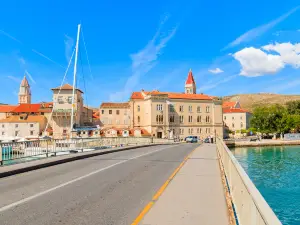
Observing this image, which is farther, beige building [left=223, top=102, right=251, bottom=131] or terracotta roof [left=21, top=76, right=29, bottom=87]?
terracotta roof [left=21, top=76, right=29, bottom=87]

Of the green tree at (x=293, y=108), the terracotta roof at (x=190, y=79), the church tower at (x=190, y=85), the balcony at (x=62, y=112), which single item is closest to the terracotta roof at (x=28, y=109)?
the balcony at (x=62, y=112)

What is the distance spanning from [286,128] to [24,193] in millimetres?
98528

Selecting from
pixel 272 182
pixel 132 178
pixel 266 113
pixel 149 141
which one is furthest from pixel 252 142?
pixel 132 178

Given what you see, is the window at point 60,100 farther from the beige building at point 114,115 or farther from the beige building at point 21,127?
the beige building at point 114,115

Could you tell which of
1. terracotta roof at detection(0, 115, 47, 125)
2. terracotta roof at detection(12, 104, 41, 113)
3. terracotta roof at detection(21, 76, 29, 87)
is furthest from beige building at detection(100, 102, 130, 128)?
terracotta roof at detection(21, 76, 29, 87)

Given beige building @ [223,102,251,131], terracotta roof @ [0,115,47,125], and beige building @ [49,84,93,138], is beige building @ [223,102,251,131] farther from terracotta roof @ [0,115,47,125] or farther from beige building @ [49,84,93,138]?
terracotta roof @ [0,115,47,125]

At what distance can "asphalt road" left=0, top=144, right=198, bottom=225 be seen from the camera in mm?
6438

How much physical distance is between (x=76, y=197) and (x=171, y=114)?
89119mm

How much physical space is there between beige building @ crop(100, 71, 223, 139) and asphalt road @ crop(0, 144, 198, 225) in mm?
79842

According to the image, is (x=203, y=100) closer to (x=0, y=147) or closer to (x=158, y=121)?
(x=158, y=121)

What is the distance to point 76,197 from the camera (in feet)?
27.6

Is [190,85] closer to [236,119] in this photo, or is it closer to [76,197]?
[236,119]

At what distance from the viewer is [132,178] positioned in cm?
1190

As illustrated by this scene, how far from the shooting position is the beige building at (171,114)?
9350cm
